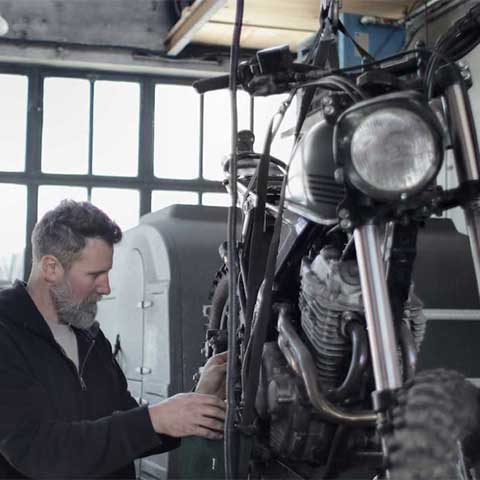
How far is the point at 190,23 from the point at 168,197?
1440 mm

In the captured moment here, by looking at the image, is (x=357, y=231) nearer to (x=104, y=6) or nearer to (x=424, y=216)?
(x=424, y=216)

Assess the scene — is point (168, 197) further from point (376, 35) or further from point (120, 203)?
point (376, 35)

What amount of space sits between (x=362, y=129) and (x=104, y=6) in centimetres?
478

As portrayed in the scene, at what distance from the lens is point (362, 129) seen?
136 cm

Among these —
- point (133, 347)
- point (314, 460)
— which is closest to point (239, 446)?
point (314, 460)

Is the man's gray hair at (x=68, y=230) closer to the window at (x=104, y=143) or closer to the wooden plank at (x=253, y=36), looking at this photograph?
the wooden plank at (x=253, y=36)

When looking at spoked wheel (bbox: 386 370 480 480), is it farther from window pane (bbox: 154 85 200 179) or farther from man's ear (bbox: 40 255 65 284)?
window pane (bbox: 154 85 200 179)

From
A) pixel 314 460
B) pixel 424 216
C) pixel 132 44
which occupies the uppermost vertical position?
pixel 132 44

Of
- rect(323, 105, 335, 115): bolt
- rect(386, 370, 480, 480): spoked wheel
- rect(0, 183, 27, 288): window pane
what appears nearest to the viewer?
rect(386, 370, 480, 480): spoked wheel

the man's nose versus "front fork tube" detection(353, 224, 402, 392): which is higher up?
the man's nose

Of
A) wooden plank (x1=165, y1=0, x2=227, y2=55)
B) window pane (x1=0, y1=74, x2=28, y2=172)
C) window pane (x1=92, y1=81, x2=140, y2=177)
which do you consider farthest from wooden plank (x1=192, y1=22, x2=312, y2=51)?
window pane (x1=0, y1=74, x2=28, y2=172)

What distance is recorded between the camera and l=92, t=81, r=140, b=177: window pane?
19.3 feet

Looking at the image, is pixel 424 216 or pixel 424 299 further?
pixel 424 299

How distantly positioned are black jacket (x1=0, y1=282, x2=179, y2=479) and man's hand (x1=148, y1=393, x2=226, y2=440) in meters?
0.05
